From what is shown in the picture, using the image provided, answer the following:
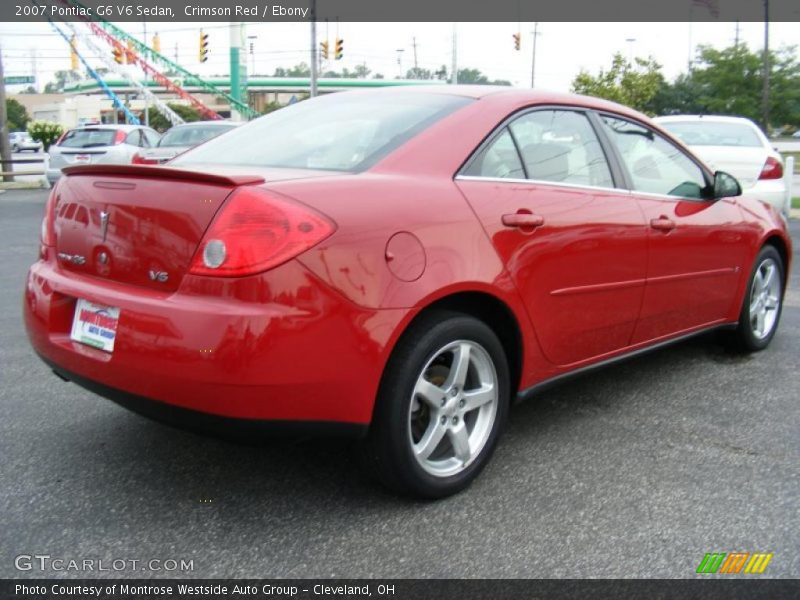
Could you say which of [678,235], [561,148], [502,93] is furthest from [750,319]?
[502,93]

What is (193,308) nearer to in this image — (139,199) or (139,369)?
(139,369)

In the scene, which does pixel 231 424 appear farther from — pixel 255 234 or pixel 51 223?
pixel 51 223

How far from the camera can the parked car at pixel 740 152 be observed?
8.54 meters

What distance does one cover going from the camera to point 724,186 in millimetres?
4277

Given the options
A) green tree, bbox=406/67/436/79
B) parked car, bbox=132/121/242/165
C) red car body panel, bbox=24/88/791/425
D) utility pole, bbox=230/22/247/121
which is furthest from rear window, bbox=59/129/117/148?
green tree, bbox=406/67/436/79

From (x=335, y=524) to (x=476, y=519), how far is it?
1.59 ft

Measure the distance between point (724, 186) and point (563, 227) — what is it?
1529mm

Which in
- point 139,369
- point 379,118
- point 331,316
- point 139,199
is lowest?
point 139,369

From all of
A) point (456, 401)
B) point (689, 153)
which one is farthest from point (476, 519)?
point (689, 153)

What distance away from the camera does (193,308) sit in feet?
7.84

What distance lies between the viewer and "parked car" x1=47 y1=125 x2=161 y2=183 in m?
15.8

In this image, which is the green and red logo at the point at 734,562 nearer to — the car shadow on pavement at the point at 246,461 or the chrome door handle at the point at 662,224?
the car shadow on pavement at the point at 246,461

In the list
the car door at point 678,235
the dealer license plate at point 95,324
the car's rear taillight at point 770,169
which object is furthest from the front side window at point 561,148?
the car's rear taillight at point 770,169

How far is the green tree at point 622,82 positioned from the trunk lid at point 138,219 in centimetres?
2926
